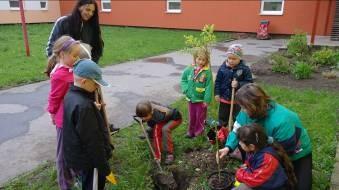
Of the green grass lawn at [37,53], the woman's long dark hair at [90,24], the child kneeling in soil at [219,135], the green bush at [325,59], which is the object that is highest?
the woman's long dark hair at [90,24]

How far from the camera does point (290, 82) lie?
7332 mm

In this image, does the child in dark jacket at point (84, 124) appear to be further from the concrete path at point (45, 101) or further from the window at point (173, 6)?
the window at point (173, 6)

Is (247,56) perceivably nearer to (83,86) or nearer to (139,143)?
(139,143)

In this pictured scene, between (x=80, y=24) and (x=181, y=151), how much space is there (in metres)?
1.86

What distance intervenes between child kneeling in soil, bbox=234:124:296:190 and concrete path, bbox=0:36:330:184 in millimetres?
2470

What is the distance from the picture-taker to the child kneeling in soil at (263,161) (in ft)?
8.38

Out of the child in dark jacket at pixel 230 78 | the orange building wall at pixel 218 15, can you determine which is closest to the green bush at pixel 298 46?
the orange building wall at pixel 218 15

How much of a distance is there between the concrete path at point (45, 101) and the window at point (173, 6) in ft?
30.3

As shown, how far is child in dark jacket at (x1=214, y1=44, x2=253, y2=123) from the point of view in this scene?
13.5 feet

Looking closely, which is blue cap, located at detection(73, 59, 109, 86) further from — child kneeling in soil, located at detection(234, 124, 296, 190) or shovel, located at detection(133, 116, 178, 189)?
shovel, located at detection(133, 116, 178, 189)

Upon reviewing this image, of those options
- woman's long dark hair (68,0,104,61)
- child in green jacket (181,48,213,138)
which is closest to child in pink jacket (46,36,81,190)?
woman's long dark hair (68,0,104,61)

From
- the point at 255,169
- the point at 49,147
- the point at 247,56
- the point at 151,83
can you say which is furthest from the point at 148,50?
the point at 255,169

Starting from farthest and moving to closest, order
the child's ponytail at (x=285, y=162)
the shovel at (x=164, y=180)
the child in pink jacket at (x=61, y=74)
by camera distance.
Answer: the shovel at (x=164, y=180)
the child in pink jacket at (x=61, y=74)
the child's ponytail at (x=285, y=162)

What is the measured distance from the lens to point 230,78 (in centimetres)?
425
